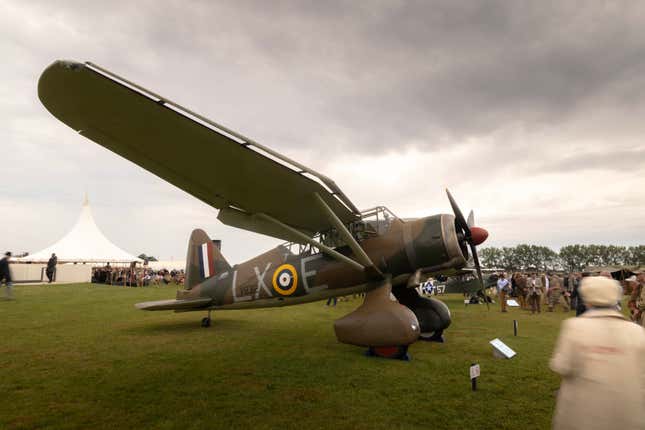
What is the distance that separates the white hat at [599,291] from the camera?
2.06m

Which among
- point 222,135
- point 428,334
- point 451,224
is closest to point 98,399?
point 222,135

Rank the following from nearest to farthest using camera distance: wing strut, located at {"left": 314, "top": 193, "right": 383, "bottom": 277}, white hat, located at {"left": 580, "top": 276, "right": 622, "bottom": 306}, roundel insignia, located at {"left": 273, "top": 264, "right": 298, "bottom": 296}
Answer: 1. white hat, located at {"left": 580, "top": 276, "right": 622, "bottom": 306}
2. wing strut, located at {"left": 314, "top": 193, "right": 383, "bottom": 277}
3. roundel insignia, located at {"left": 273, "top": 264, "right": 298, "bottom": 296}

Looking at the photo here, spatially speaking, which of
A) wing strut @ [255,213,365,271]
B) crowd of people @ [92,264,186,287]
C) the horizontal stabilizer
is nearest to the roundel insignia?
wing strut @ [255,213,365,271]

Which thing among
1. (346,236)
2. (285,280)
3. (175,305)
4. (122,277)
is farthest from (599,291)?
(122,277)

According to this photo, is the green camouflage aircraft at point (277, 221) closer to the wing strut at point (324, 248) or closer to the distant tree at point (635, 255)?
the wing strut at point (324, 248)

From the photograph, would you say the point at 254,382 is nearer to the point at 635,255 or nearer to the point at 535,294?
the point at 535,294

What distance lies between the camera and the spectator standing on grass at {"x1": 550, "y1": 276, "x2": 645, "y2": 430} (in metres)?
1.93

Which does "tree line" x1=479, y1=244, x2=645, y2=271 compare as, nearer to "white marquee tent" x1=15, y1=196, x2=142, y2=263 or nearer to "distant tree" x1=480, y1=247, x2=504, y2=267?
"distant tree" x1=480, y1=247, x2=504, y2=267

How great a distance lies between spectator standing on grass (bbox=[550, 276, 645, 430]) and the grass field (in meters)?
2.05

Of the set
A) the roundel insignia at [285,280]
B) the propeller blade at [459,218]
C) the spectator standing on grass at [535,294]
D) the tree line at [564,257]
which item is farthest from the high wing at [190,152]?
the tree line at [564,257]

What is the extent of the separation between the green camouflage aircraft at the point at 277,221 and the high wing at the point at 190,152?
14 mm

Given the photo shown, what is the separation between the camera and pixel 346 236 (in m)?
6.29

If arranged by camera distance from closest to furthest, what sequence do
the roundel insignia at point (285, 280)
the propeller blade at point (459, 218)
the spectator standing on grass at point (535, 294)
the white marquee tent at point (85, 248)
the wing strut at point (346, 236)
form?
1. the wing strut at point (346, 236)
2. the propeller blade at point (459, 218)
3. the roundel insignia at point (285, 280)
4. the spectator standing on grass at point (535, 294)
5. the white marquee tent at point (85, 248)

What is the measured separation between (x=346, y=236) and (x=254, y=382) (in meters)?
2.84
